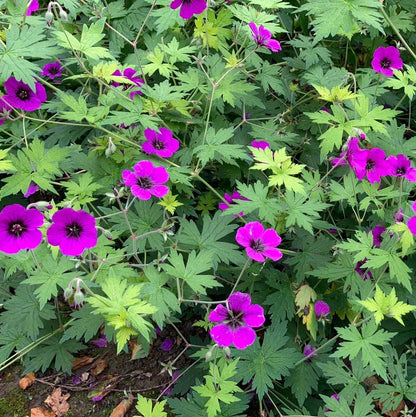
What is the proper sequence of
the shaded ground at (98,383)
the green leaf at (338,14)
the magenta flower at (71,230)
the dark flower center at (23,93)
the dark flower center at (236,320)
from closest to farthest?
1. the magenta flower at (71,230)
2. the dark flower center at (236,320)
3. the green leaf at (338,14)
4. the shaded ground at (98,383)
5. the dark flower center at (23,93)

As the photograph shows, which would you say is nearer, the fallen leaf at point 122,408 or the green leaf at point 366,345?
the green leaf at point 366,345

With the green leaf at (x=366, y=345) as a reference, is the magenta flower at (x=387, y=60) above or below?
above

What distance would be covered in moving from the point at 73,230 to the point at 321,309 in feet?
3.67

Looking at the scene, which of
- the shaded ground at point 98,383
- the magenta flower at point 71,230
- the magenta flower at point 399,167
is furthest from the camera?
the shaded ground at point 98,383

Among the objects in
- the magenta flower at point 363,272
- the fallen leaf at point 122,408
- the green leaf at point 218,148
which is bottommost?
the fallen leaf at point 122,408

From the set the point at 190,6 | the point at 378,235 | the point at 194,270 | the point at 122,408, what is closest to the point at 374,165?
the point at 378,235

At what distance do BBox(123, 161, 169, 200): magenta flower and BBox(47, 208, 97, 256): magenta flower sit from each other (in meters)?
0.23

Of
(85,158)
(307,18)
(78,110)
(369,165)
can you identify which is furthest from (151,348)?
(307,18)

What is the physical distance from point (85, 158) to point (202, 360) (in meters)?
1.07

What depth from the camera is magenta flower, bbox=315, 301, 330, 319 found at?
211 cm

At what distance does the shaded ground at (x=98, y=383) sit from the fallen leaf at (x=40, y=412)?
0.02 meters

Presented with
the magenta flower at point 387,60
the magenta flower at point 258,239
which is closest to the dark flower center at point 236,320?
the magenta flower at point 258,239

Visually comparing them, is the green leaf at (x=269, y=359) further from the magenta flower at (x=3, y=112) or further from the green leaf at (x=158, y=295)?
the magenta flower at (x=3, y=112)

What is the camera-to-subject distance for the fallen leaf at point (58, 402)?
2.16 metres
